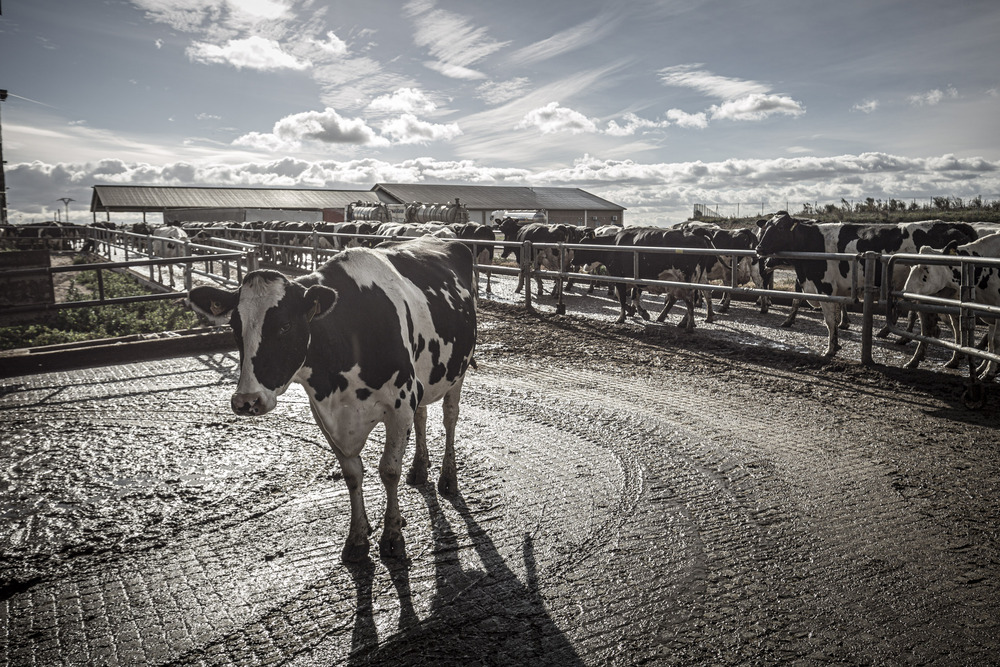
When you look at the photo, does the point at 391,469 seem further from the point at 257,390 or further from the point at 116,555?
the point at 116,555

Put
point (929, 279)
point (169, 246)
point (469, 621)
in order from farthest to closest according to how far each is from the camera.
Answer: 1. point (169, 246)
2. point (929, 279)
3. point (469, 621)

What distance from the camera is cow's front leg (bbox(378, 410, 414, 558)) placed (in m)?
3.53

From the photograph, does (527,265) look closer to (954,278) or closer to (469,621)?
(954,278)

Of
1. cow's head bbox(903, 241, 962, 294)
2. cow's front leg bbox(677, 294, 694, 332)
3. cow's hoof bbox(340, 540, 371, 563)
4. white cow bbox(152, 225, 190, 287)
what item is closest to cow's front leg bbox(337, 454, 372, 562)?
cow's hoof bbox(340, 540, 371, 563)

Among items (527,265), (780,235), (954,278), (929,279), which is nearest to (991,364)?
(929,279)

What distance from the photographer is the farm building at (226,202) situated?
6359cm

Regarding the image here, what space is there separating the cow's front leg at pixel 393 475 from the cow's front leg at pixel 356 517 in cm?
11

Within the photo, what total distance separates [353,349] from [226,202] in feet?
245

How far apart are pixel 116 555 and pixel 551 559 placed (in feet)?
7.78

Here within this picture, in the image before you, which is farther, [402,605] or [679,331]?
[679,331]

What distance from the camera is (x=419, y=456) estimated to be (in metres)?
Answer: 4.55

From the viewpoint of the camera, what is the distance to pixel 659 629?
2838 millimetres

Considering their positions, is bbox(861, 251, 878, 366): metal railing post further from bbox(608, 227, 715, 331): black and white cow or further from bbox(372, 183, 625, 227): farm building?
bbox(372, 183, 625, 227): farm building

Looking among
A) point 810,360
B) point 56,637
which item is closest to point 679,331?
point 810,360
